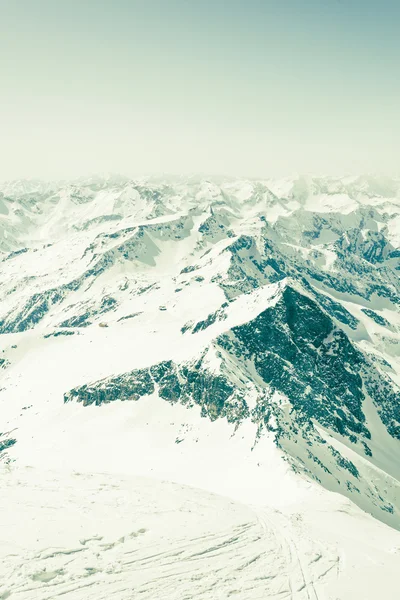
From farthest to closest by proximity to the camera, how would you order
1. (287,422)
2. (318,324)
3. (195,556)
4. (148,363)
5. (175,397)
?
(318,324), (148,363), (175,397), (287,422), (195,556)

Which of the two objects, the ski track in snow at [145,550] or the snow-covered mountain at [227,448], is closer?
the ski track in snow at [145,550]

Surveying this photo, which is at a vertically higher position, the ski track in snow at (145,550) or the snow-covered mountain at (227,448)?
the ski track in snow at (145,550)

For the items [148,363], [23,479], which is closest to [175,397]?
[148,363]

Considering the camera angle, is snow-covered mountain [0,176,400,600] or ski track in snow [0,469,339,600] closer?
ski track in snow [0,469,339,600]

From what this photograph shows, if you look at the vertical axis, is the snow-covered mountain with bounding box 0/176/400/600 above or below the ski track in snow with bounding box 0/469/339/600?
below

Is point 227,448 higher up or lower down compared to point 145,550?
lower down

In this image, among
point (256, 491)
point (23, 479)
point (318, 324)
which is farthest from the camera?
point (318, 324)

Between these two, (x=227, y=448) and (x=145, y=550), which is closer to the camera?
(x=145, y=550)

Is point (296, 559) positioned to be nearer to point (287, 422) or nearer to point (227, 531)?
point (227, 531)
